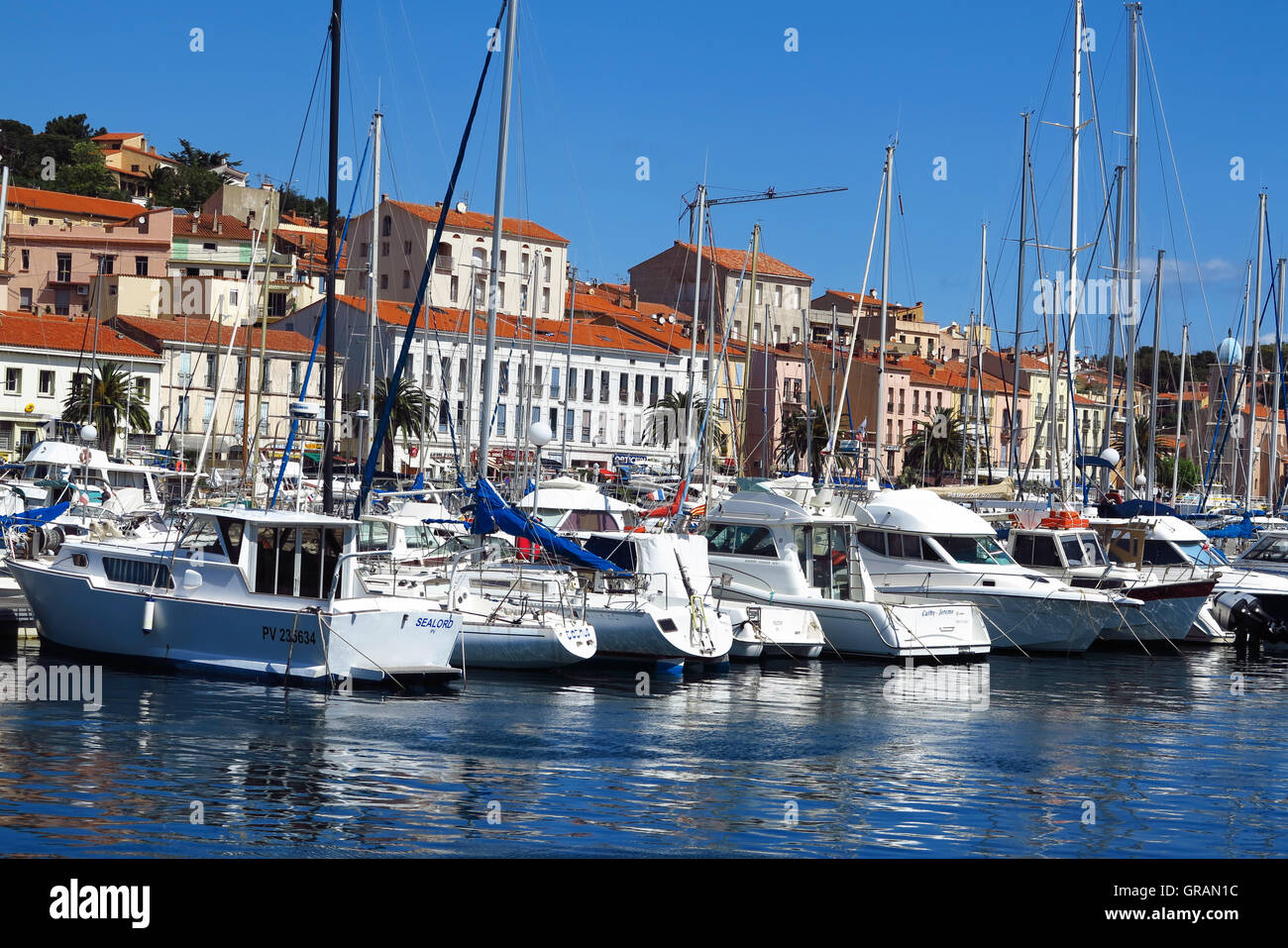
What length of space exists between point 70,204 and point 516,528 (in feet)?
276

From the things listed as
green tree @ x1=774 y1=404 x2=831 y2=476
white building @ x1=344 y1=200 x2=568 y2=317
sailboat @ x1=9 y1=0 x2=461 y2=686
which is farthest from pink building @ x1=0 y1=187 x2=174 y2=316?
sailboat @ x1=9 y1=0 x2=461 y2=686

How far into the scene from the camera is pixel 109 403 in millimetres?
63062

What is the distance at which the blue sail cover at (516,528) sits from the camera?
26844 mm

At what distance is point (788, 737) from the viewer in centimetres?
2058

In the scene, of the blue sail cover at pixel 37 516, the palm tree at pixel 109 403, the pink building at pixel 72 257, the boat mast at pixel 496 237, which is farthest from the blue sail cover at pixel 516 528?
the pink building at pixel 72 257

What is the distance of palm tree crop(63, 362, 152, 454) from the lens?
65438 millimetres

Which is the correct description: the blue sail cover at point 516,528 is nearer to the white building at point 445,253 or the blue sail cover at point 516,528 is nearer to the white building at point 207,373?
the white building at point 207,373

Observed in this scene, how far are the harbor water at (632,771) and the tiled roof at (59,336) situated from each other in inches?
1843

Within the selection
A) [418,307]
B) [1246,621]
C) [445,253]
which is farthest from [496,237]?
[445,253]
